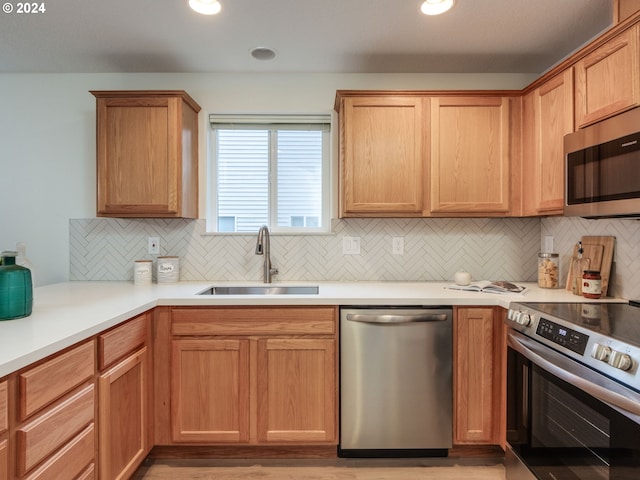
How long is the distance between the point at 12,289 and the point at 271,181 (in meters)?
1.67

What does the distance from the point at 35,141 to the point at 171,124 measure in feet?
3.74

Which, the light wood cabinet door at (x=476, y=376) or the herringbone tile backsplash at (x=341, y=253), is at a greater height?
the herringbone tile backsplash at (x=341, y=253)

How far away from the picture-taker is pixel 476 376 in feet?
6.11

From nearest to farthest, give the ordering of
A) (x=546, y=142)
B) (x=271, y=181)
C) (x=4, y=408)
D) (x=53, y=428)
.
Result: (x=4, y=408) < (x=53, y=428) < (x=546, y=142) < (x=271, y=181)

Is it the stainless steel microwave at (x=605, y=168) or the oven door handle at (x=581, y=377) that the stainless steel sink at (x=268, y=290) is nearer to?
the oven door handle at (x=581, y=377)

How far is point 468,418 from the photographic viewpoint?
1866mm

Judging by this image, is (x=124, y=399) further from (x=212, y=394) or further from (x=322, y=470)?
(x=322, y=470)

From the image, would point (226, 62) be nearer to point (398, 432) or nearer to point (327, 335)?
point (327, 335)

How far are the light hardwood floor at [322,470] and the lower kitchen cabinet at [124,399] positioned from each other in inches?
8.3

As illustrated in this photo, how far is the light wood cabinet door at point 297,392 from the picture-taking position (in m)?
1.85

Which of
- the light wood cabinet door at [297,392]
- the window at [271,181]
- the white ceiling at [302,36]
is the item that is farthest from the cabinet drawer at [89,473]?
the white ceiling at [302,36]

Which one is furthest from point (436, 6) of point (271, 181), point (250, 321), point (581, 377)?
point (250, 321)

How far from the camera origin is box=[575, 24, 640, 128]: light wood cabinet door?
1.45 meters

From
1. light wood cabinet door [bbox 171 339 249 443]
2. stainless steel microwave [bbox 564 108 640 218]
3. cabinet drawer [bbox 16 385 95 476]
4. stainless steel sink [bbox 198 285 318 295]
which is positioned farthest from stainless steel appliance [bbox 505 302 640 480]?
cabinet drawer [bbox 16 385 95 476]
